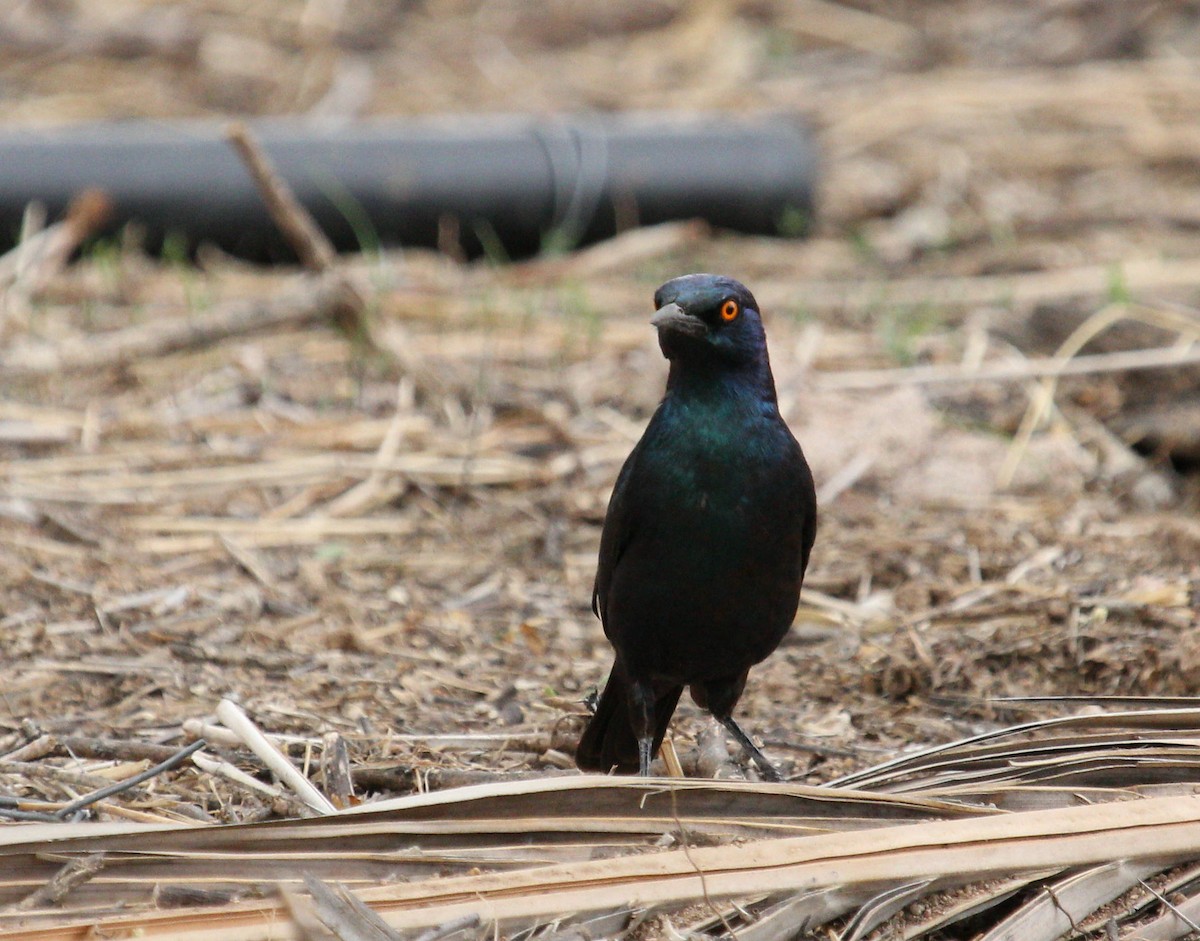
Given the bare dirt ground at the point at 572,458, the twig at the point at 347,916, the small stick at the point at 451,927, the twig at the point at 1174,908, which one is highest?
the twig at the point at 347,916

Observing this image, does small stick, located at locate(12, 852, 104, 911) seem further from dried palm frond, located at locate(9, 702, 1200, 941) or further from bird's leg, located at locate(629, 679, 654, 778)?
bird's leg, located at locate(629, 679, 654, 778)

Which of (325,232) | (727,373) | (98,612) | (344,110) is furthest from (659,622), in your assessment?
(344,110)

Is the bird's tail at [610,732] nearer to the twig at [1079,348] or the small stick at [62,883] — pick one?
the small stick at [62,883]

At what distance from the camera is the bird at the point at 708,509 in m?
3.57

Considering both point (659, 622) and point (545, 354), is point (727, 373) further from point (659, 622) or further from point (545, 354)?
point (545, 354)

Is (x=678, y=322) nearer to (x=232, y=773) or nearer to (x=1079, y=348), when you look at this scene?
(x=232, y=773)

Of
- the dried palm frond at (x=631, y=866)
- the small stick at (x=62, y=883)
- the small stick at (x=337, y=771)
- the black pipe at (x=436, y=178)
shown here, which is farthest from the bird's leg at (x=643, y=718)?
the black pipe at (x=436, y=178)

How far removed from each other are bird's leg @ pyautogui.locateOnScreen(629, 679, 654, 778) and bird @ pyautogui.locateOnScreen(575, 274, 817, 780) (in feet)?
0.17

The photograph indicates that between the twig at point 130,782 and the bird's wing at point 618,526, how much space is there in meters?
0.98

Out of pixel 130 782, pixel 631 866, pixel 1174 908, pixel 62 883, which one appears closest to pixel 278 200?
pixel 130 782

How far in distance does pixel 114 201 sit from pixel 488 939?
5.84m

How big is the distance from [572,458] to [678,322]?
7.25 ft

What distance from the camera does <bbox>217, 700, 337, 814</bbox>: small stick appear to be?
323 cm

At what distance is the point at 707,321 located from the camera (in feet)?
11.8
